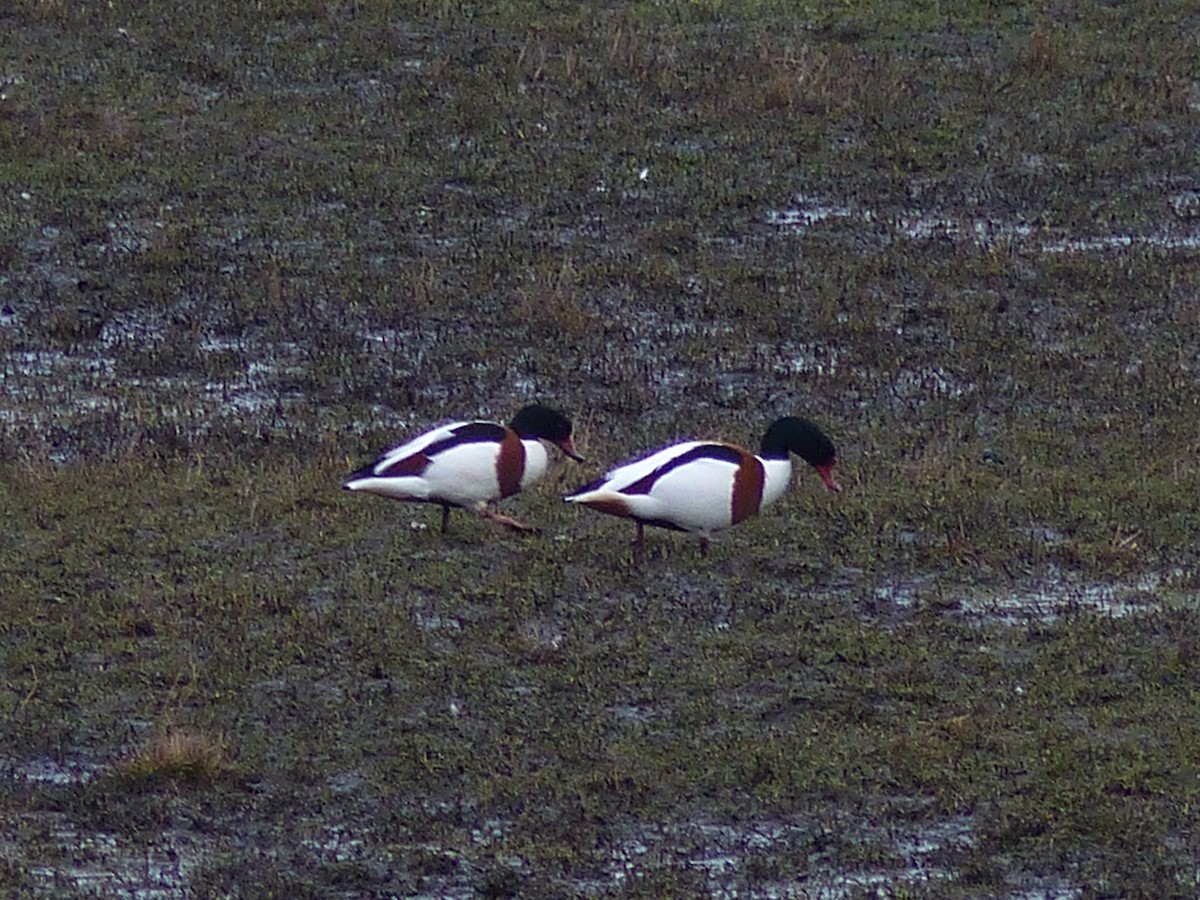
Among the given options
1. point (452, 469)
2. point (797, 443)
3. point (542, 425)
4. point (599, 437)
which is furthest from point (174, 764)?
point (599, 437)

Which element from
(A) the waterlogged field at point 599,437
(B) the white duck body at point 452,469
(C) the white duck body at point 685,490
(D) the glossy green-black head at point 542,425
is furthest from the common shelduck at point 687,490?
(D) the glossy green-black head at point 542,425

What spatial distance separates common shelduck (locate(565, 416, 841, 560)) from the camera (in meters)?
8.23

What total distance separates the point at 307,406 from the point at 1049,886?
18.4 feet

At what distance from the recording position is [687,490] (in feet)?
26.9

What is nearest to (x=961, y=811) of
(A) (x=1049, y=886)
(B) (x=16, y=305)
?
(A) (x=1049, y=886)

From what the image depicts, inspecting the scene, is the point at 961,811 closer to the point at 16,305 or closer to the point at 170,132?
the point at 16,305

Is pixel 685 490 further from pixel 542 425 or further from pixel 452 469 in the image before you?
pixel 542 425

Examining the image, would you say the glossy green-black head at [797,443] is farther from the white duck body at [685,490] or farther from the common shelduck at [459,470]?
the common shelduck at [459,470]

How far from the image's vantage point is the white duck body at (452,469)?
Result: 8477 millimetres

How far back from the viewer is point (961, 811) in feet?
21.1

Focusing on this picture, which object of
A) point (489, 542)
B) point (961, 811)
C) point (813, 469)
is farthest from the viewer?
point (813, 469)

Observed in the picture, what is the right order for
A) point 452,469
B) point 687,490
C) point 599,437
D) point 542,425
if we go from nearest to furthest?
point 687,490, point 452,469, point 542,425, point 599,437

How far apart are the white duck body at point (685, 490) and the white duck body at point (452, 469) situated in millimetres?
372

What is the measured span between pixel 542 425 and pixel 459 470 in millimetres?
724
